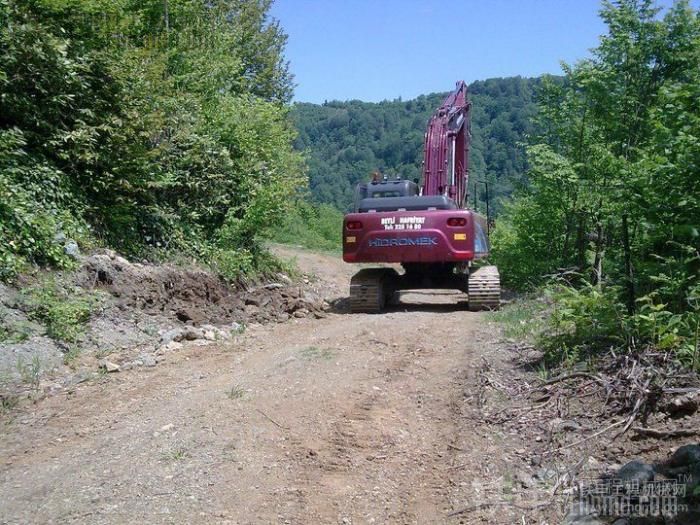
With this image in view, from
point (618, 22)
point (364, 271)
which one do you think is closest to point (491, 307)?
point (364, 271)

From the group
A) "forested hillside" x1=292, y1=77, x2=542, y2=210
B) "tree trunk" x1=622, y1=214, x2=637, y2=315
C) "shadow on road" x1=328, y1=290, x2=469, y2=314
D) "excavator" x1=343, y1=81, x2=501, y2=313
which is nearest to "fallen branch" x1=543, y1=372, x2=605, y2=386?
"tree trunk" x1=622, y1=214, x2=637, y2=315

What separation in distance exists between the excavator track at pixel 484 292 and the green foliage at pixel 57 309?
6386mm

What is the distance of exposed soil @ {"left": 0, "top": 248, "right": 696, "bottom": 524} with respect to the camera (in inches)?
152

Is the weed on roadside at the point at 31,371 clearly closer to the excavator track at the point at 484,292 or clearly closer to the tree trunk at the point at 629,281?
the tree trunk at the point at 629,281

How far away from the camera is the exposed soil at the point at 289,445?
3.87m

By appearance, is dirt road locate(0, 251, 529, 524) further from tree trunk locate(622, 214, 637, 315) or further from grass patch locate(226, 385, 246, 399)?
tree trunk locate(622, 214, 637, 315)

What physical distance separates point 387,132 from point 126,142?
69.1m

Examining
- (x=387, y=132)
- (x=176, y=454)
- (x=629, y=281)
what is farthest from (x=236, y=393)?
(x=387, y=132)

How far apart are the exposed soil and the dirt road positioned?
1 centimetres

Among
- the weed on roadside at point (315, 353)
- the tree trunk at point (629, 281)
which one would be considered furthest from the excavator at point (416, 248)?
the tree trunk at point (629, 281)

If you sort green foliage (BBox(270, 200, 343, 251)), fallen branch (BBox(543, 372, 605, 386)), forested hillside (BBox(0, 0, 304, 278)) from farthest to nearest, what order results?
green foliage (BBox(270, 200, 343, 251)), forested hillside (BBox(0, 0, 304, 278)), fallen branch (BBox(543, 372, 605, 386))

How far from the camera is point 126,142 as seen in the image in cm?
976

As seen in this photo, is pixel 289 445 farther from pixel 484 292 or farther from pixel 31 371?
pixel 484 292

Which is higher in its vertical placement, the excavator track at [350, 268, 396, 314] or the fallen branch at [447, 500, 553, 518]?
the excavator track at [350, 268, 396, 314]
